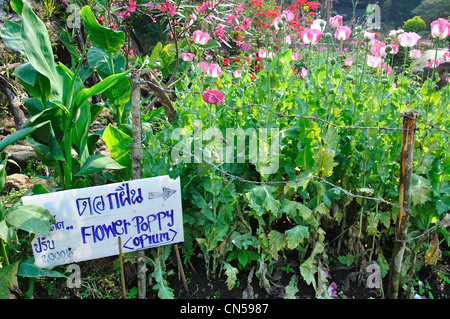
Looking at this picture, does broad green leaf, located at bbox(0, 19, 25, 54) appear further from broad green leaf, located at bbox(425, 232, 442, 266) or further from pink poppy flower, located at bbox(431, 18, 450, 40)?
broad green leaf, located at bbox(425, 232, 442, 266)

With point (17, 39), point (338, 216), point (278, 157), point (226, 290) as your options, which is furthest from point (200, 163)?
point (17, 39)

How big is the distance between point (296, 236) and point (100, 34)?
135 cm

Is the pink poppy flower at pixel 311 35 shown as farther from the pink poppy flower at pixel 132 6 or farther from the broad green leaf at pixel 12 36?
the broad green leaf at pixel 12 36

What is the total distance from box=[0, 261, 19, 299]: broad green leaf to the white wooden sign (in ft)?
0.29

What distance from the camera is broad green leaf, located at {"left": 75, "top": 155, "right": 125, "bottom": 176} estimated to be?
66.8 inches

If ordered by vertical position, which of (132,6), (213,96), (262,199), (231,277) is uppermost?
(132,6)

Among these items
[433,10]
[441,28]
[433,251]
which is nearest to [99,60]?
[441,28]

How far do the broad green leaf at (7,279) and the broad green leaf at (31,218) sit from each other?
201 mm

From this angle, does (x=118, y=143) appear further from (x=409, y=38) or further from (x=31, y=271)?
(x=409, y=38)

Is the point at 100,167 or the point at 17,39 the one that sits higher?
the point at 17,39

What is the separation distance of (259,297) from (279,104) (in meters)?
0.95

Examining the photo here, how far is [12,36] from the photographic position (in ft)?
5.55

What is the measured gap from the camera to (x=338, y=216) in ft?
6.23
